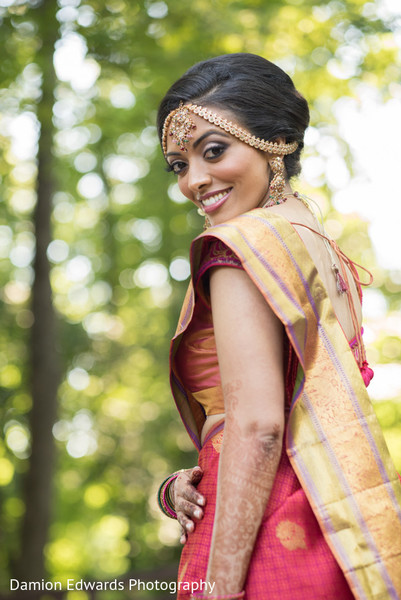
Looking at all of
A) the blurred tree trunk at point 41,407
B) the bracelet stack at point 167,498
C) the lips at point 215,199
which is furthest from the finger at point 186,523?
the blurred tree trunk at point 41,407

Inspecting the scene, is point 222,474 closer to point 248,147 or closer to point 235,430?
point 235,430

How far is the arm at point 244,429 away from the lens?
48.6 inches

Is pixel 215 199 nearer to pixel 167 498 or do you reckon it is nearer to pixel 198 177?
pixel 198 177

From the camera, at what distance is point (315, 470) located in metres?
1.31

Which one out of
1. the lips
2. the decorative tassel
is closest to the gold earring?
the lips

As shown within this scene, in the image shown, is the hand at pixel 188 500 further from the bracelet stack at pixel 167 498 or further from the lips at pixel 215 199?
the lips at pixel 215 199

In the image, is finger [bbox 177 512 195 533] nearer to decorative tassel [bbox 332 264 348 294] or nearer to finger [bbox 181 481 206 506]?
finger [bbox 181 481 206 506]

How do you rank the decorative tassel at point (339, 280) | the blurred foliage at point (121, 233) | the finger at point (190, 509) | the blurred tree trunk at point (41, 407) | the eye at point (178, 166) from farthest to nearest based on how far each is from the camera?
the blurred tree trunk at point (41, 407) < the blurred foliage at point (121, 233) < the eye at point (178, 166) < the decorative tassel at point (339, 280) < the finger at point (190, 509)

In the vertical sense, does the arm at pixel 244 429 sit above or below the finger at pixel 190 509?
above

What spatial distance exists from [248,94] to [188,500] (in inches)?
43.4

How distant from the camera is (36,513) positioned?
6.84 meters

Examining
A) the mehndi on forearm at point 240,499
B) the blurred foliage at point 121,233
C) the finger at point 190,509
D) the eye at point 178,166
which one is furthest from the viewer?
the blurred foliage at point 121,233

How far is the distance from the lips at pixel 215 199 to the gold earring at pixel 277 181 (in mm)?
128

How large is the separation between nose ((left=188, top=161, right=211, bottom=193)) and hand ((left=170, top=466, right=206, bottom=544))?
76 centimetres
